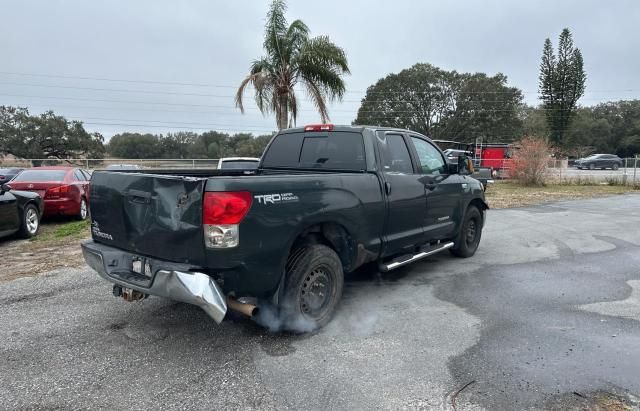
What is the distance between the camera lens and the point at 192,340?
3.93 m

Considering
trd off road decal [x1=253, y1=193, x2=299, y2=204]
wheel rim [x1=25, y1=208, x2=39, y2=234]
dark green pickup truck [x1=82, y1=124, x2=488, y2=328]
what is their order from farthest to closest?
wheel rim [x1=25, y1=208, x2=39, y2=234] < trd off road decal [x1=253, y1=193, x2=299, y2=204] < dark green pickup truck [x1=82, y1=124, x2=488, y2=328]

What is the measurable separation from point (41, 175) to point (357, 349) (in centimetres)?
959

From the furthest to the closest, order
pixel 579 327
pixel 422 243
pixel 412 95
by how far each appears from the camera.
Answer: pixel 412 95 → pixel 422 243 → pixel 579 327

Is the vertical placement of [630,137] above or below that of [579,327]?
above

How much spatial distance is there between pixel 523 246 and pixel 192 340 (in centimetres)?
620

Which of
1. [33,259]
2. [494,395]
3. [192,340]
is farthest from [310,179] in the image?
[33,259]

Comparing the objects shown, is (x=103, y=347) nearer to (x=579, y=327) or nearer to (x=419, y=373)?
(x=419, y=373)

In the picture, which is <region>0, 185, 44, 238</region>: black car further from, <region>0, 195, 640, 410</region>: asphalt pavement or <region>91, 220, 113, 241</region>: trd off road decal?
<region>91, 220, 113, 241</region>: trd off road decal

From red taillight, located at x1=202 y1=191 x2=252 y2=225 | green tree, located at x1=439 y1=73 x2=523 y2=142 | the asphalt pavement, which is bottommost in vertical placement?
the asphalt pavement

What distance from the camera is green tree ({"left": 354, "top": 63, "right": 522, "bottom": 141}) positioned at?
61.7m

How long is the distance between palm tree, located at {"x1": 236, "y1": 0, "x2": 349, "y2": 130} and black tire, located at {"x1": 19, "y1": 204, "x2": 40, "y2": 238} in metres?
8.40

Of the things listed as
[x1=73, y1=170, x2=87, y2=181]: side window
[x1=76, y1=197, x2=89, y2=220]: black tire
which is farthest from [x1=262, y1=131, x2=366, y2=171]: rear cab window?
[x1=73, y1=170, x2=87, y2=181]: side window

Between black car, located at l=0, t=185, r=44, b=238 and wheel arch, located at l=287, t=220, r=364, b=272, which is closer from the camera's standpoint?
wheel arch, located at l=287, t=220, r=364, b=272

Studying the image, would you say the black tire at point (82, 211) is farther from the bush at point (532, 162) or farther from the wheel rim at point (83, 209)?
the bush at point (532, 162)
